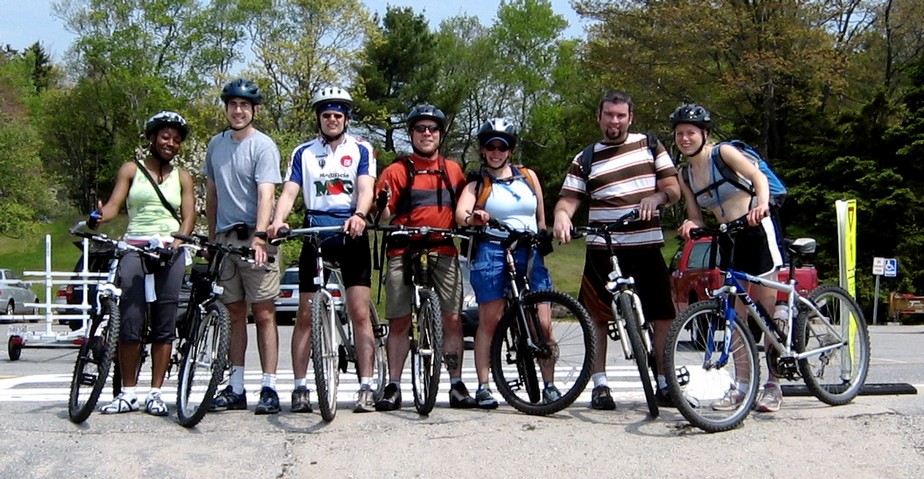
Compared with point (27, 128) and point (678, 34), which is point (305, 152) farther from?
point (27, 128)

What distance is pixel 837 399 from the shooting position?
6.21 m

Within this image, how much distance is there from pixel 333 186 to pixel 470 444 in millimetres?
1986

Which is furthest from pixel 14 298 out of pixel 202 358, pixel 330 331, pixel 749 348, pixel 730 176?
pixel 749 348

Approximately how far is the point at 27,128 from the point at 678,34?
28.9 meters

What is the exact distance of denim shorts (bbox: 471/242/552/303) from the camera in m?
6.27

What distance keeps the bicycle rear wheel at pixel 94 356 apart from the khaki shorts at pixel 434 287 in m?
1.71

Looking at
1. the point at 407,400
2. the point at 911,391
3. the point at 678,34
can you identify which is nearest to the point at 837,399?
the point at 911,391

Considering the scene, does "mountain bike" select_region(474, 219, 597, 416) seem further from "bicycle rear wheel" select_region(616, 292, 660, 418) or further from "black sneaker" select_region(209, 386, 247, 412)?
"black sneaker" select_region(209, 386, 247, 412)

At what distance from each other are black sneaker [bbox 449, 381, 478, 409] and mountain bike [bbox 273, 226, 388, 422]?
480mm

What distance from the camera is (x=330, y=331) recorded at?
19.3 feet

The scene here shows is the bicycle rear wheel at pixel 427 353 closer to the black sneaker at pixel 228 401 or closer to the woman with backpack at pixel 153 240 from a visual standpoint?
the black sneaker at pixel 228 401

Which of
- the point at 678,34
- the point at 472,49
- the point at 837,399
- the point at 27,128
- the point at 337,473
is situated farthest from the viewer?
the point at 472,49

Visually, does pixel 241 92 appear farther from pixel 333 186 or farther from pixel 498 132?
pixel 498 132

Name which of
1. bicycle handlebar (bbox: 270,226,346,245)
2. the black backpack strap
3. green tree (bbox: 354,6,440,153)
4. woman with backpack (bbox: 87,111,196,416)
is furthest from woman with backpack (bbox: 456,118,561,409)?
green tree (bbox: 354,6,440,153)
